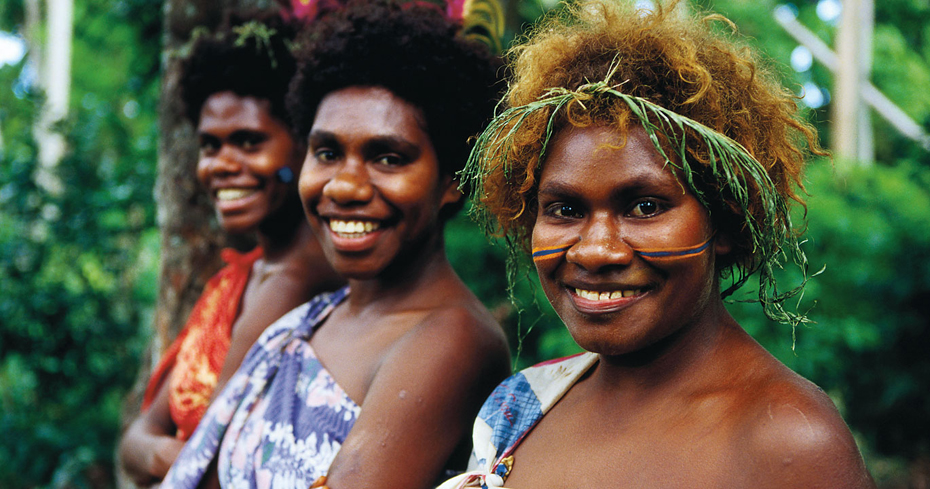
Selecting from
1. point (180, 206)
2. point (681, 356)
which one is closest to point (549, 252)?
point (681, 356)

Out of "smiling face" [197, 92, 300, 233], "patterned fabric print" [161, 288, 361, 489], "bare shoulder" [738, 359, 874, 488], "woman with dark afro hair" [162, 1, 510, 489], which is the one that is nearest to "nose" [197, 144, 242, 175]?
"smiling face" [197, 92, 300, 233]

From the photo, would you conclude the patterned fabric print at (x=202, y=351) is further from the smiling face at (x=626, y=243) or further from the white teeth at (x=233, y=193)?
the smiling face at (x=626, y=243)

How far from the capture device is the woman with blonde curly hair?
4.96ft

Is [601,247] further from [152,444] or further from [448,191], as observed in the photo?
[152,444]

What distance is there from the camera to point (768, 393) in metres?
1.45

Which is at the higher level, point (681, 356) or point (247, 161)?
point (247, 161)

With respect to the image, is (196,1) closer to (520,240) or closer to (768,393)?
(520,240)

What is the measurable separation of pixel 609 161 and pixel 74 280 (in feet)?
18.2

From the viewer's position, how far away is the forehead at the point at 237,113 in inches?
118

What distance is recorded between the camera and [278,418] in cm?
222

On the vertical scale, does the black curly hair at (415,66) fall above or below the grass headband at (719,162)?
above

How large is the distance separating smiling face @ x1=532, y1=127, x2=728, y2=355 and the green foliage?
4.87m

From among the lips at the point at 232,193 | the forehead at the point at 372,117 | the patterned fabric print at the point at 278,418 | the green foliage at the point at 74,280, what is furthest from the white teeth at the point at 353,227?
the green foliage at the point at 74,280

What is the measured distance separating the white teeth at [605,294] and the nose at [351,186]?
820 millimetres
